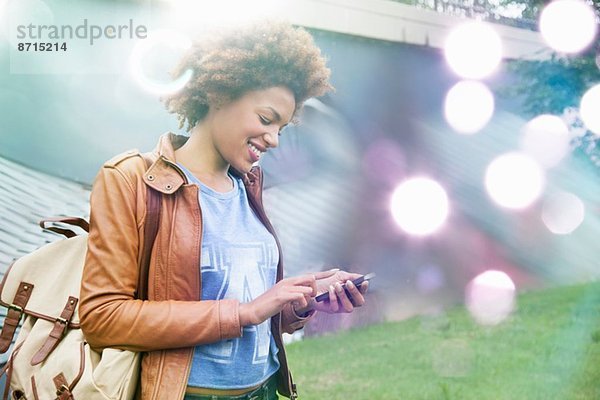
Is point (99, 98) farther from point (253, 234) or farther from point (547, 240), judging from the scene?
point (547, 240)

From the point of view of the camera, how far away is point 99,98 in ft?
7.71

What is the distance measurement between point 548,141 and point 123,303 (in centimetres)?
242

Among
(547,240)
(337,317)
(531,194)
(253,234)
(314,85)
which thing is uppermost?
(314,85)

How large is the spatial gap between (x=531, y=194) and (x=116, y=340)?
7.77 feet

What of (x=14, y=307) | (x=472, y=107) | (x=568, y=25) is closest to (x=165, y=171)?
(x=14, y=307)

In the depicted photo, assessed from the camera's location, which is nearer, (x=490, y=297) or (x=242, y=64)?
(x=242, y=64)

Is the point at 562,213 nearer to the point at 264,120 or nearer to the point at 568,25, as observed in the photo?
the point at 568,25

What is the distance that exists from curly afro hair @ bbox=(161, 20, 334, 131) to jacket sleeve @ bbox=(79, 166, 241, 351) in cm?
34

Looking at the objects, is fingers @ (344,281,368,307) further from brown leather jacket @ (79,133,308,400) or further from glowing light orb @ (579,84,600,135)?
glowing light orb @ (579,84,600,135)

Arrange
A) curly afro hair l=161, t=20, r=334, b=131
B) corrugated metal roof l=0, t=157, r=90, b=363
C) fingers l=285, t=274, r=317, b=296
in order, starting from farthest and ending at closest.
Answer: corrugated metal roof l=0, t=157, r=90, b=363 < curly afro hair l=161, t=20, r=334, b=131 < fingers l=285, t=274, r=317, b=296

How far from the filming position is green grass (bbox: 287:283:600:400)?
2.91 m

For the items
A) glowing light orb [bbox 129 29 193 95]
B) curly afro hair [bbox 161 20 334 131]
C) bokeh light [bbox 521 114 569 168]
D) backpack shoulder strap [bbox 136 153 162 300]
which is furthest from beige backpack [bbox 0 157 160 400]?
bokeh light [bbox 521 114 569 168]

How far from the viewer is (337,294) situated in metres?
1.75

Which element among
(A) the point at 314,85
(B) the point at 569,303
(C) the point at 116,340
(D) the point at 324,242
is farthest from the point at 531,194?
(C) the point at 116,340
